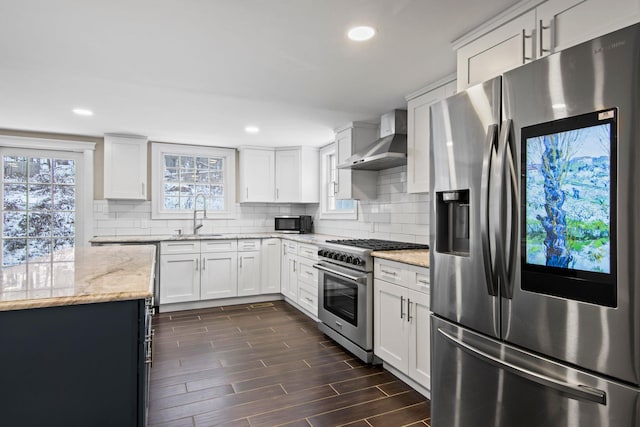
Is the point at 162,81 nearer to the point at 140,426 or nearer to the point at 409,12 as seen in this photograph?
the point at 409,12

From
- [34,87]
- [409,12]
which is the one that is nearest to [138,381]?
[409,12]

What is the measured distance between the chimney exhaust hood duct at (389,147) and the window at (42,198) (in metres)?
3.51

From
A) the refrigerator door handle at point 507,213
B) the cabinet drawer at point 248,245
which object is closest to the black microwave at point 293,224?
the cabinet drawer at point 248,245

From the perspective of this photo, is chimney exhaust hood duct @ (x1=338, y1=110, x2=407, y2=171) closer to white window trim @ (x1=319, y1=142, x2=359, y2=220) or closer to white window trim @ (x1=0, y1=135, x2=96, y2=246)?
white window trim @ (x1=319, y1=142, x2=359, y2=220)

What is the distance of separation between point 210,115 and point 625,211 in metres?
3.50

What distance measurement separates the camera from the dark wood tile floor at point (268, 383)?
84.9 inches

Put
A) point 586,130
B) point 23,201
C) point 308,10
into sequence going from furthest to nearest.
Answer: point 23,201 → point 308,10 → point 586,130

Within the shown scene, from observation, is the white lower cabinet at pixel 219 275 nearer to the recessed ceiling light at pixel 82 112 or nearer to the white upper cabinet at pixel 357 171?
the white upper cabinet at pixel 357 171

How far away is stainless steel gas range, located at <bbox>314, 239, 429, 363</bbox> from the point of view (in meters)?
2.89

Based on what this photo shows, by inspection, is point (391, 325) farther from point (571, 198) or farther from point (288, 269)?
point (288, 269)

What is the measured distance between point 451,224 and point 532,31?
3.20ft

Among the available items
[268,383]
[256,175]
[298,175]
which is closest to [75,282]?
[268,383]

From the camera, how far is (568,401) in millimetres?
1214

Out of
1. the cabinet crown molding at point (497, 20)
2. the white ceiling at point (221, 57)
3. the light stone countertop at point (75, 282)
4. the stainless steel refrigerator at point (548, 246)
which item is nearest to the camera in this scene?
the stainless steel refrigerator at point (548, 246)
